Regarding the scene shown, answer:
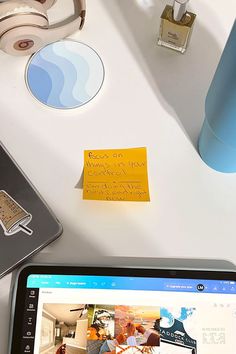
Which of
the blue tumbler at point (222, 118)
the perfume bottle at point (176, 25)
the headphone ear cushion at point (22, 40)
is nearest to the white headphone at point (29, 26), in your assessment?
the headphone ear cushion at point (22, 40)

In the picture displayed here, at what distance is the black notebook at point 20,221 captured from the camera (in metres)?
0.55

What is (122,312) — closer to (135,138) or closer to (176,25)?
(135,138)

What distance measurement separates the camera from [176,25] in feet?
2.09

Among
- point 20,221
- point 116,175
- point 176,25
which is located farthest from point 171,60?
point 20,221

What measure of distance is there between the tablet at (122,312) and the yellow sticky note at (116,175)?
11 centimetres

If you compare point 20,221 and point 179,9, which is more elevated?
point 179,9

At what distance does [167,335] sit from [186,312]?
0.03m

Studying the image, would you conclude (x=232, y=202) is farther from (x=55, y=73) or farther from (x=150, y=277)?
(x=55, y=73)

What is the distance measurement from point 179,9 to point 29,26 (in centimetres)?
21

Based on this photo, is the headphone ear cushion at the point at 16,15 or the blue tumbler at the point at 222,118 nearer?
the blue tumbler at the point at 222,118

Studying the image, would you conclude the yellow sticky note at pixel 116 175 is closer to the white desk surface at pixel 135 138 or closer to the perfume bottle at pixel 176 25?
the white desk surface at pixel 135 138

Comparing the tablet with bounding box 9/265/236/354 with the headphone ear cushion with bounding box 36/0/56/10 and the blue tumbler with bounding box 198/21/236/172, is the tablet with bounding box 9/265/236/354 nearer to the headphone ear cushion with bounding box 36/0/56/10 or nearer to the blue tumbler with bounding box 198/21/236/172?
the blue tumbler with bounding box 198/21/236/172

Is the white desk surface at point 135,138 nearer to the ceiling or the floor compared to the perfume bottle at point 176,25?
nearer to the floor

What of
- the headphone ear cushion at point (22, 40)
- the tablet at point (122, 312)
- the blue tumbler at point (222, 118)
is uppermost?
the headphone ear cushion at point (22, 40)
